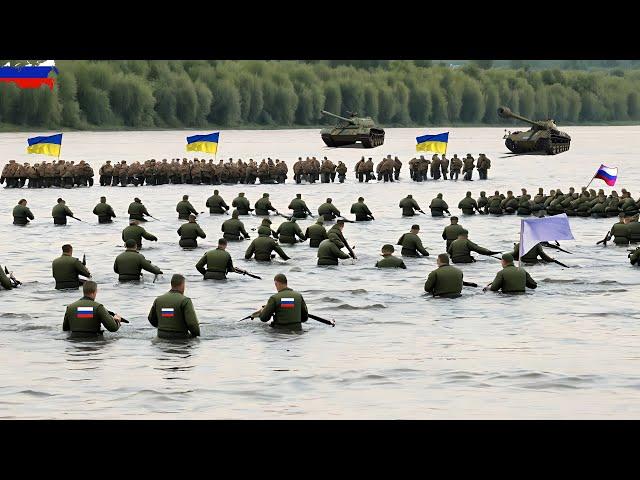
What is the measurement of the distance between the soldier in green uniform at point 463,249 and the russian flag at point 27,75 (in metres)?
90.6

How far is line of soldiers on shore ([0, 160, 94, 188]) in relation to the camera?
67.1 meters

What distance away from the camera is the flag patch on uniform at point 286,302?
76.5ft

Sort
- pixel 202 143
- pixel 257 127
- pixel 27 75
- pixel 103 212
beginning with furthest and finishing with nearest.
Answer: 1. pixel 257 127
2. pixel 27 75
3. pixel 202 143
4. pixel 103 212

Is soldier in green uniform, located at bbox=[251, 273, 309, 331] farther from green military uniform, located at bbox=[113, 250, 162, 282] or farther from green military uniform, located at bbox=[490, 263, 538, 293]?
green military uniform, located at bbox=[113, 250, 162, 282]

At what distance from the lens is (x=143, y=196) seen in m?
63.9

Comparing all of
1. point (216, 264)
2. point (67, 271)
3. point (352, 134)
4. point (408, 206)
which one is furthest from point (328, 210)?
point (352, 134)

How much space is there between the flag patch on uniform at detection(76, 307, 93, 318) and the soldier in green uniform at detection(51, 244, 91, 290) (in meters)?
5.74

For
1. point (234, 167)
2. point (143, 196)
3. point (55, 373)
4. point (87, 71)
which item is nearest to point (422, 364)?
point (55, 373)

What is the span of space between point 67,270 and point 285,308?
779 centimetres

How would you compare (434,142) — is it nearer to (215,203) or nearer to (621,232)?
(215,203)

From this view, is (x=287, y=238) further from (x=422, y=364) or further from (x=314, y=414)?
(x=314, y=414)

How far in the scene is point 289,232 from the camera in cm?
3966

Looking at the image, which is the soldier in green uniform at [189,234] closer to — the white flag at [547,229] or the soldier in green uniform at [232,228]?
the soldier in green uniform at [232,228]
